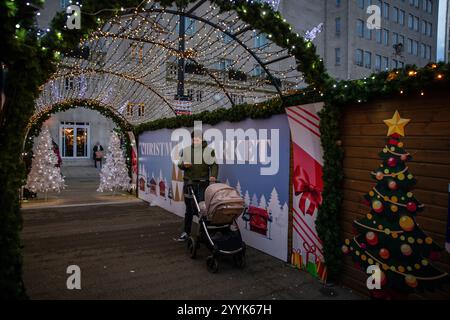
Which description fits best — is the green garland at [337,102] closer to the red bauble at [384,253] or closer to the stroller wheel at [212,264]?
the red bauble at [384,253]

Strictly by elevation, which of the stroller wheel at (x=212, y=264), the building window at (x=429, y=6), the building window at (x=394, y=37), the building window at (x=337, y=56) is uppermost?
the building window at (x=429, y=6)

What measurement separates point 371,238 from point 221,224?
7.43ft

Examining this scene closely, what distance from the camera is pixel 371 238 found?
13.7ft

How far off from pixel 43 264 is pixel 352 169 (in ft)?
16.4

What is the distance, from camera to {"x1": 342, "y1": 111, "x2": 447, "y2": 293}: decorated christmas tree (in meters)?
3.67

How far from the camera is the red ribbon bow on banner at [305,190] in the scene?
497cm

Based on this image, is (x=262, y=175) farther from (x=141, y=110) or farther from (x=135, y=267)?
(x=141, y=110)

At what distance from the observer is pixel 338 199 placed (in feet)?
15.1

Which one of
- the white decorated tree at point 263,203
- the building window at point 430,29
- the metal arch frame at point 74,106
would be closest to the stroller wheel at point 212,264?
the white decorated tree at point 263,203

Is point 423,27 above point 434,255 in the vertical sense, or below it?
above

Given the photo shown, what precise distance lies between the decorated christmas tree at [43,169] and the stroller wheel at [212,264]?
9.03 m

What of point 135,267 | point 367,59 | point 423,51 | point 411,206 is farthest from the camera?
point 423,51

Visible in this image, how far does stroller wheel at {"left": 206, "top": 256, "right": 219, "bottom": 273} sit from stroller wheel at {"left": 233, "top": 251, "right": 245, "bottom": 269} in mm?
367

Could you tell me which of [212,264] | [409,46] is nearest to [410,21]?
[409,46]
